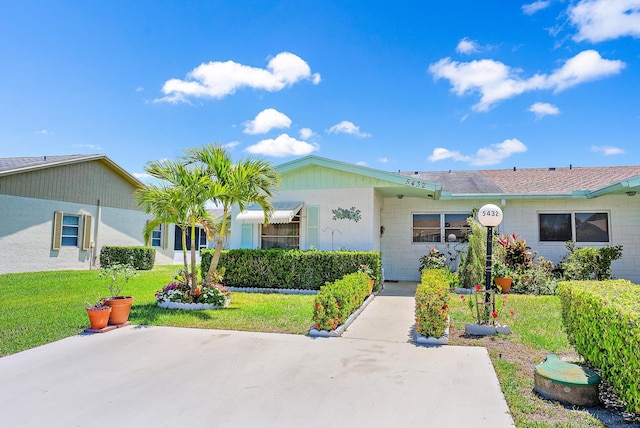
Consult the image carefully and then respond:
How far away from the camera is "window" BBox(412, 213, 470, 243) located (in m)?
16.9

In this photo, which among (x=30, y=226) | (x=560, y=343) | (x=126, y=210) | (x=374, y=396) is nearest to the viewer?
(x=374, y=396)

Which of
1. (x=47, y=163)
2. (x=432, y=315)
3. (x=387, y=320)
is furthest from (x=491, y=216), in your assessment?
(x=47, y=163)

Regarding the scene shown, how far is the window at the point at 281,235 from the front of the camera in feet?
50.1

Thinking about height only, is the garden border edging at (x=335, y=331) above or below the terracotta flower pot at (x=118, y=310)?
below

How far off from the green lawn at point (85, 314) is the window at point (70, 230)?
6473 millimetres

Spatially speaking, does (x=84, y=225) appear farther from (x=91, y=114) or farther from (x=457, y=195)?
(x=457, y=195)

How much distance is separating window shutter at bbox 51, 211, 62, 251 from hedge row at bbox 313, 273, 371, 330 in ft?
56.9

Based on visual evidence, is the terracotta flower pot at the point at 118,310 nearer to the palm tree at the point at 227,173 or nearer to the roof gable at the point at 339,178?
the palm tree at the point at 227,173

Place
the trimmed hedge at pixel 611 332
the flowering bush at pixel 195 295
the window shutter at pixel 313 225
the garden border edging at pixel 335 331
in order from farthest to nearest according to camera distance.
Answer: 1. the window shutter at pixel 313 225
2. the flowering bush at pixel 195 295
3. the garden border edging at pixel 335 331
4. the trimmed hedge at pixel 611 332

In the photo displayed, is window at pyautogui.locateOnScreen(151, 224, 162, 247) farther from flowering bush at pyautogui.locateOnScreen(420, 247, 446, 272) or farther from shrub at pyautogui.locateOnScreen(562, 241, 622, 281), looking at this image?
shrub at pyautogui.locateOnScreen(562, 241, 622, 281)

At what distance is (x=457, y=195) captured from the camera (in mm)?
16078

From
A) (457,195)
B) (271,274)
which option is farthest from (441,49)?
(271,274)

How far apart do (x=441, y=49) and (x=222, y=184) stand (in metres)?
9.44

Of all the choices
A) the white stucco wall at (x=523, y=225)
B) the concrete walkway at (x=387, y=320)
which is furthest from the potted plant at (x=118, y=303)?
the white stucco wall at (x=523, y=225)
